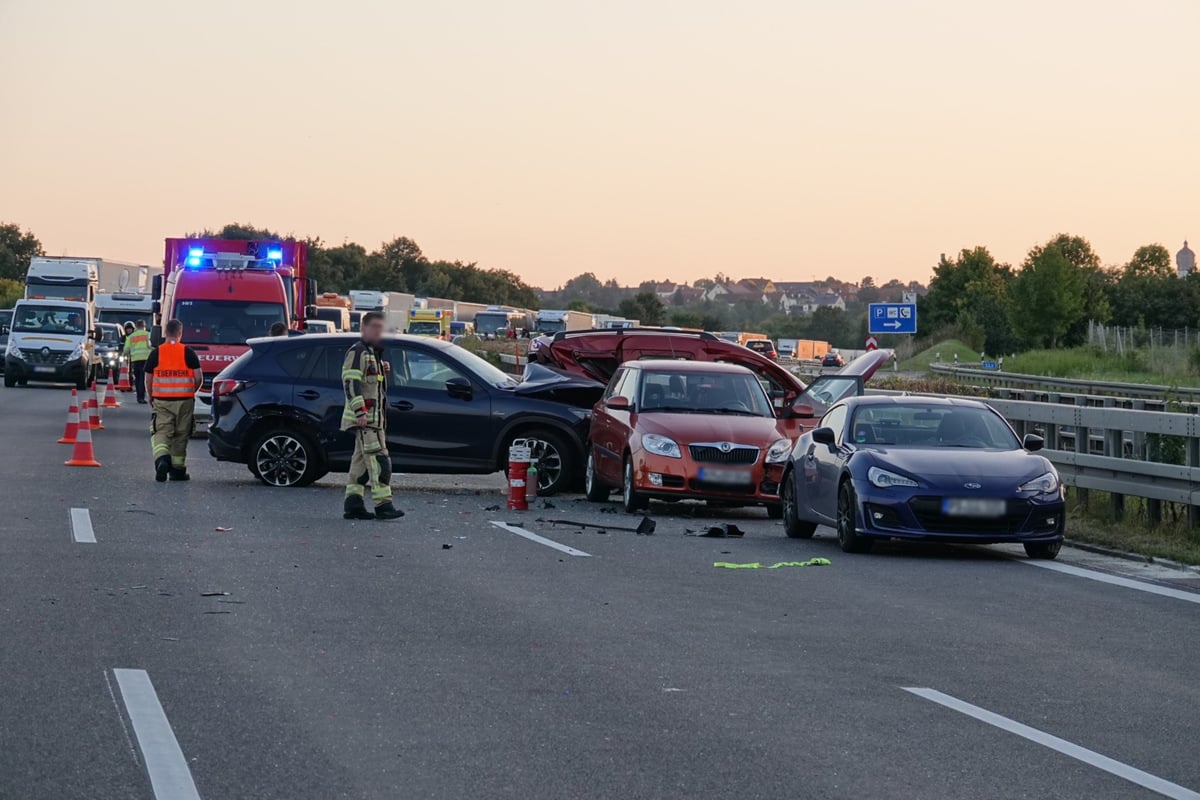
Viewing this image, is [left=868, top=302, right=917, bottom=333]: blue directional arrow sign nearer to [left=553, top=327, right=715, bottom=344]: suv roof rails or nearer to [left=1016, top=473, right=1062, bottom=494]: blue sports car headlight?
[left=553, top=327, right=715, bottom=344]: suv roof rails

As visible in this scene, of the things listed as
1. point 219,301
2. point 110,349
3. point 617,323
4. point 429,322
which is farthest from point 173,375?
point 429,322

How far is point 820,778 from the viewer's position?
6254mm

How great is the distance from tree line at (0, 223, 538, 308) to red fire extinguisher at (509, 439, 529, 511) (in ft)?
378

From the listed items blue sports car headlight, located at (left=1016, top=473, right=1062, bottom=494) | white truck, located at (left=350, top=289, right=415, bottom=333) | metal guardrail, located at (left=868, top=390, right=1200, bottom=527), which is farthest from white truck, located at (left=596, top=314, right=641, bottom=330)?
blue sports car headlight, located at (left=1016, top=473, right=1062, bottom=494)

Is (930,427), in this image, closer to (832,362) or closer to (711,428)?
(711,428)

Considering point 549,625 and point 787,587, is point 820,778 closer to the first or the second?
point 549,625

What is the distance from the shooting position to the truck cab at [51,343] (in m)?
43.2

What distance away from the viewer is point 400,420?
18.6 metres

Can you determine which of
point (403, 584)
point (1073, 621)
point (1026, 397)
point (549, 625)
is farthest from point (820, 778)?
point (1026, 397)

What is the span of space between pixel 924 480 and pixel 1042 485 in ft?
3.11

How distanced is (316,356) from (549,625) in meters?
9.85

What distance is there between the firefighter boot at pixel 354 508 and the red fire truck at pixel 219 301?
387 inches

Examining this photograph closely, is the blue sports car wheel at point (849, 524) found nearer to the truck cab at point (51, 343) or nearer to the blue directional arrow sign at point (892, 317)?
the blue directional arrow sign at point (892, 317)

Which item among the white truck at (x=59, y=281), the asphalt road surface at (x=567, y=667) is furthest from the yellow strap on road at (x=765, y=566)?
the white truck at (x=59, y=281)
